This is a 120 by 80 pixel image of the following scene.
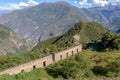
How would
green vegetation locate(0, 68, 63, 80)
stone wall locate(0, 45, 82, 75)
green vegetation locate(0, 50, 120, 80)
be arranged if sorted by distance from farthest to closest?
1. stone wall locate(0, 45, 82, 75)
2. green vegetation locate(0, 50, 120, 80)
3. green vegetation locate(0, 68, 63, 80)

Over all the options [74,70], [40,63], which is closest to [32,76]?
→ [74,70]

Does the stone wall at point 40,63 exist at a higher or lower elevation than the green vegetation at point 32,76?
higher

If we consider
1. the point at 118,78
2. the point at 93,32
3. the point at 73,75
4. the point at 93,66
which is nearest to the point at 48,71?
the point at 73,75

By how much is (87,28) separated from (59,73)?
107 meters

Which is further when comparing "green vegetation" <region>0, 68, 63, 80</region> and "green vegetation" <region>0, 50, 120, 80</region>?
"green vegetation" <region>0, 50, 120, 80</region>

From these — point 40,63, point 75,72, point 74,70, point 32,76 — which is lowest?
Answer: point 32,76

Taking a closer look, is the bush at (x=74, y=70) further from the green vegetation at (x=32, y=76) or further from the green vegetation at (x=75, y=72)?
the green vegetation at (x=32, y=76)

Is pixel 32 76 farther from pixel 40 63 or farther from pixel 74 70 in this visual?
pixel 40 63

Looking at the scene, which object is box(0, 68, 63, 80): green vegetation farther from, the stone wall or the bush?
the stone wall

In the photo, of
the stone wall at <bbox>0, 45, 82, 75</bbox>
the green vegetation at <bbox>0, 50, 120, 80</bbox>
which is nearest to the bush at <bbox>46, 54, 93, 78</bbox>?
the green vegetation at <bbox>0, 50, 120, 80</bbox>

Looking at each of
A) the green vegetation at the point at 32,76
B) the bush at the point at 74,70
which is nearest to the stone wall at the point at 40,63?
the green vegetation at the point at 32,76

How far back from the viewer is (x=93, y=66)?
32094 mm

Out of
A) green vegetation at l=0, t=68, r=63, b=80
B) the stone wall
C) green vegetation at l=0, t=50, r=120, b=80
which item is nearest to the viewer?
green vegetation at l=0, t=68, r=63, b=80

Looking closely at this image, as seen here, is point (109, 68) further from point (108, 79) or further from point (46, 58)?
point (46, 58)
